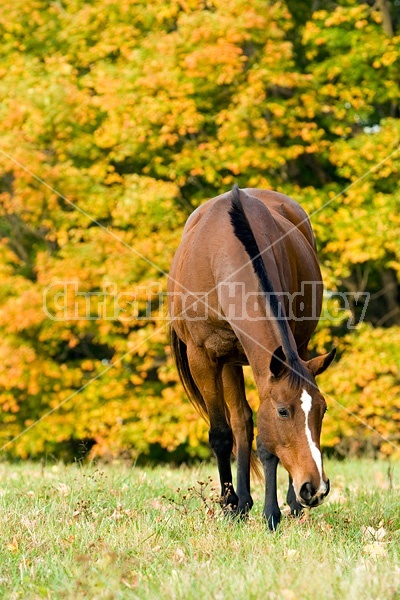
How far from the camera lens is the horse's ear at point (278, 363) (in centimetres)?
441

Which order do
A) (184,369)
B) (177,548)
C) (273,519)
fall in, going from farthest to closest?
1. (184,369)
2. (273,519)
3. (177,548)

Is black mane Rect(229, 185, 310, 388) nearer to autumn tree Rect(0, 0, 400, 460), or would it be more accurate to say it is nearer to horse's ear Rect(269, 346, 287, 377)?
horse's ear Rect(269, 346, 287, 377)

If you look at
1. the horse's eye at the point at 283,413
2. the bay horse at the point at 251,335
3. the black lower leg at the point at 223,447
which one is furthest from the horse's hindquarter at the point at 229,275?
the black lower leg at the point at 223,447

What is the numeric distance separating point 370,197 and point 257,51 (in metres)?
3.06

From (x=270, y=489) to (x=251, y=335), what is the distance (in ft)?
2.90

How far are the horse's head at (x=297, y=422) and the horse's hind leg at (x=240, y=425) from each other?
2.92 ft

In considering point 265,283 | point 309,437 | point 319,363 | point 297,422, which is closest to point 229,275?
point 265,283

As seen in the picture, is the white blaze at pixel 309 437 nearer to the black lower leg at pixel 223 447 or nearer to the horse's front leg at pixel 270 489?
the horse's front leg at pixel 270 489

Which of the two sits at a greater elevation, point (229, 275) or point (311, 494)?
point (229, 275)

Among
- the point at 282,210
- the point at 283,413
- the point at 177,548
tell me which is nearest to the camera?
the point at 177,548

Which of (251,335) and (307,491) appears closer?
(307,491)

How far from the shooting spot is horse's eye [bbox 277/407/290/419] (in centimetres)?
439

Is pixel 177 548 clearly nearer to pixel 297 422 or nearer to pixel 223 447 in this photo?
pixel 297 422

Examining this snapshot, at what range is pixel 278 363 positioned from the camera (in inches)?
174
